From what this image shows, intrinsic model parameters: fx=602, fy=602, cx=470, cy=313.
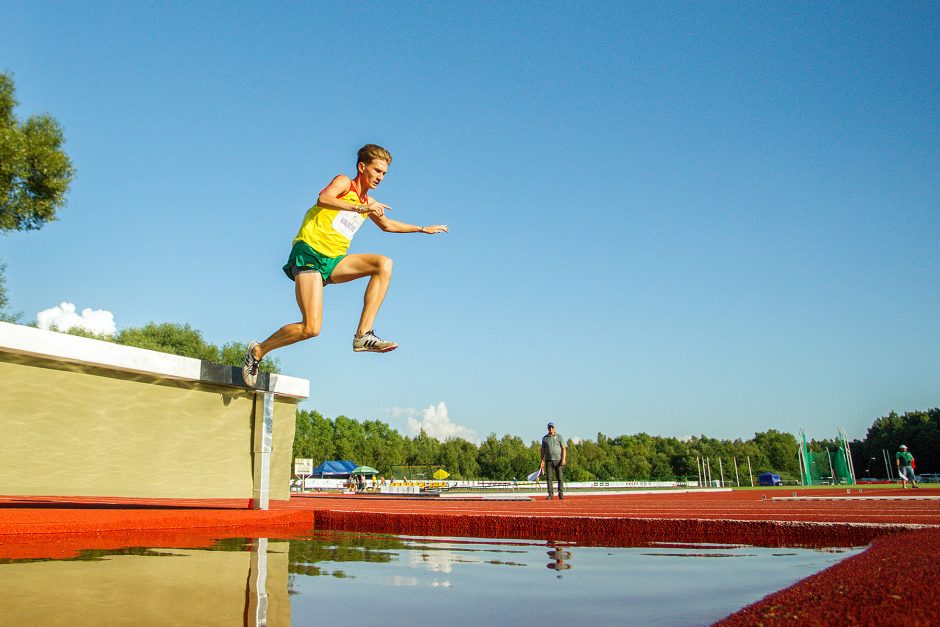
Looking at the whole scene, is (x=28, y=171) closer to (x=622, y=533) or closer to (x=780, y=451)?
(x=622, y=533)

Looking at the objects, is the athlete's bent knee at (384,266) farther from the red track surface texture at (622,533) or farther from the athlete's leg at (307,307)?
the red track surface texture at (622,533)

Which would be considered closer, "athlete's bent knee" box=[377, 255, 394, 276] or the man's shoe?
"athlete's bent knee" box=[377, 255, 394, 276]

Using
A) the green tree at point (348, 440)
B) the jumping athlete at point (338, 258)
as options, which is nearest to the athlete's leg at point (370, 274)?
the jumping athlete at point (338, 258)

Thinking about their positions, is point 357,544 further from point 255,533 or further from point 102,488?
point 102,488

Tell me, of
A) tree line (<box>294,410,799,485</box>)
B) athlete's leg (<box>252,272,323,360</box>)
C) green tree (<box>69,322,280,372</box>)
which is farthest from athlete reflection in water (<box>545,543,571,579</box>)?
tree line (<box>294,410,799,485</box>)

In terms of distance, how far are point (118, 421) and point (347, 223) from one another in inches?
84.8

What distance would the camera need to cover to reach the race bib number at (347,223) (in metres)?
4.62

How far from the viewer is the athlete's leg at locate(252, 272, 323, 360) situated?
4531 mm

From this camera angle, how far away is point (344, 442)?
89.1 metres

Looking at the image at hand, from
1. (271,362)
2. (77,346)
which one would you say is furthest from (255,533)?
(271,362)

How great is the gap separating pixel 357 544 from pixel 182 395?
2.05m

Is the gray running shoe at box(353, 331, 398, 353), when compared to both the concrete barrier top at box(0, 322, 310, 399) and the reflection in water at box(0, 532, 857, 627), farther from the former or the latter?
the reflection in water at box(0, 532, 857, 627)

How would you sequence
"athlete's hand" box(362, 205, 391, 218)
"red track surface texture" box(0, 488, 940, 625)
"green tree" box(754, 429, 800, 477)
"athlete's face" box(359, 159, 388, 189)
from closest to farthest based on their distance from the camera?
1. "red track surface texture" box(0, 488, 940, 625)
2. "athlete's hand" box(362, 205, 391, 218)
3. "athlete's face" box(359, 159, 388, 189)
4. "green tree" box(754, 429, 800, 477)

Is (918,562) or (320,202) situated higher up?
(320,202)
